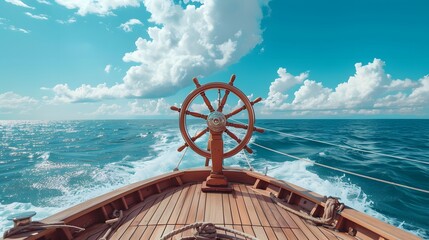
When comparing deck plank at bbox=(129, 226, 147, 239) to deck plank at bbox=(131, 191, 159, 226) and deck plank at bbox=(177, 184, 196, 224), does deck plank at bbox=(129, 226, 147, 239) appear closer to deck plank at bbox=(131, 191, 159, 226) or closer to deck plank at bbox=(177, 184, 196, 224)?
deck plank at bbox=(131, 191, 159, 226)

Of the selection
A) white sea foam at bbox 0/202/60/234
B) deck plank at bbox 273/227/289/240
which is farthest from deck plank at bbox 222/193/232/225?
white sea foam at bbox 0/202/60/234

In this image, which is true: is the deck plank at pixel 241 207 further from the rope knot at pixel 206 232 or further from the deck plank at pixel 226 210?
the rope knot at pixel 206 232

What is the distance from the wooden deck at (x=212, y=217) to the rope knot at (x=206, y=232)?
0.14 meters

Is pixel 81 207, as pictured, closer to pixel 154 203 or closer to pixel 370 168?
pixel 154 203

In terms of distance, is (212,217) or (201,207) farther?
(201,207)

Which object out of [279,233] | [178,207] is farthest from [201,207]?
[279,233]

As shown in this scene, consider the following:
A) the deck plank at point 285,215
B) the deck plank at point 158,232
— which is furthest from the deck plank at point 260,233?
the deck plank at point 158,232

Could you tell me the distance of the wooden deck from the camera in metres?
1.70

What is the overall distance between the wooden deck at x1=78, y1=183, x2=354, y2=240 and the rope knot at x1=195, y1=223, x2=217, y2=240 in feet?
0.45

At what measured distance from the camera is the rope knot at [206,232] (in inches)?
62.7

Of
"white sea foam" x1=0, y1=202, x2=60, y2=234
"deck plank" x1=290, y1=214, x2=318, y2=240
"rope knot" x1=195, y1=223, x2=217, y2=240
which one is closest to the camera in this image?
"rope knot" x1=195, y1=223, x2=217, y2=240

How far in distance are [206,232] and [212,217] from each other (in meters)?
0.33

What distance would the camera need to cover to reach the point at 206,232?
1.62 m

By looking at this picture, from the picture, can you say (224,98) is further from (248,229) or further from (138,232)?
(138,232)
